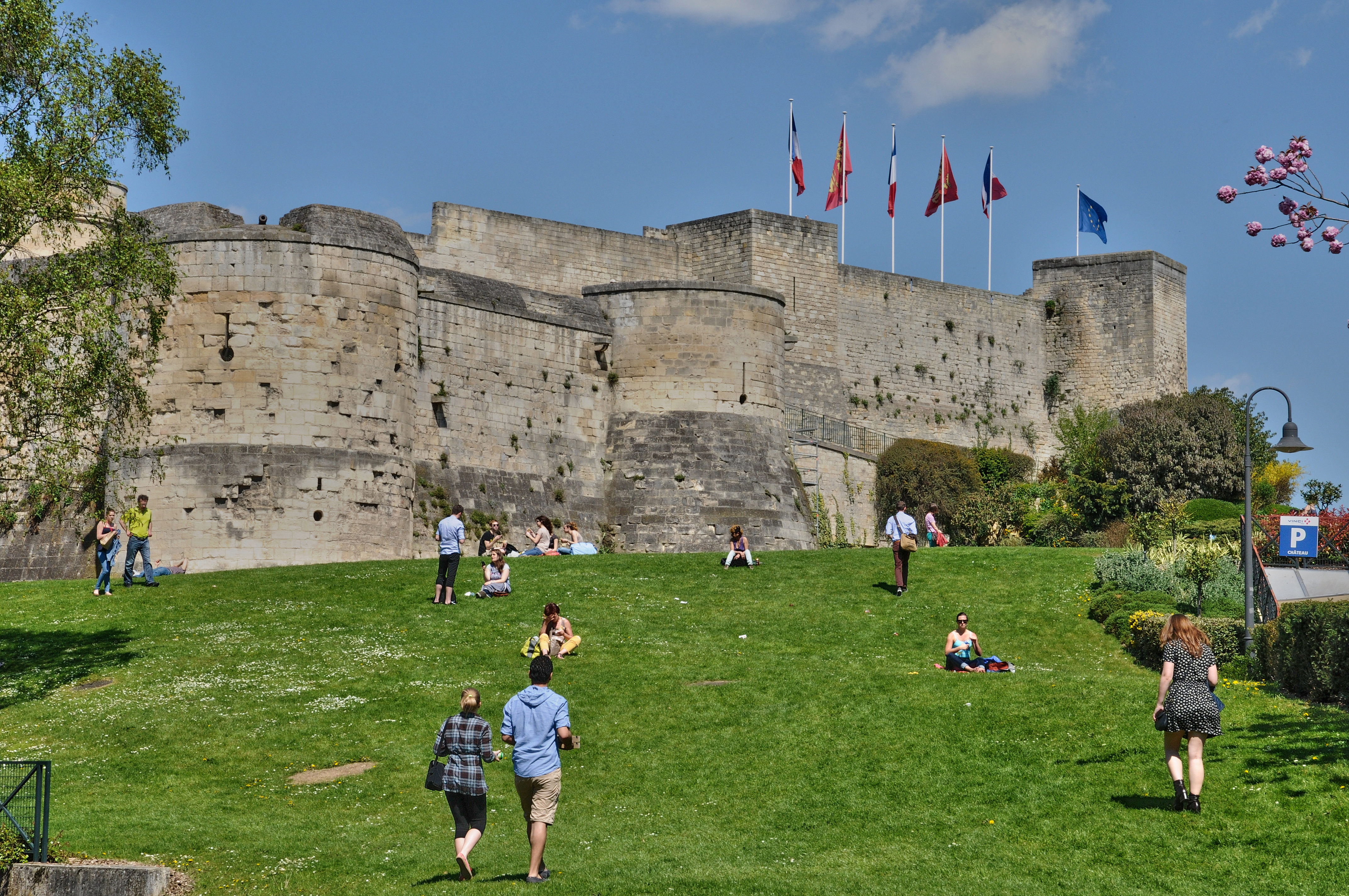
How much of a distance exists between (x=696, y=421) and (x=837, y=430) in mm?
13132

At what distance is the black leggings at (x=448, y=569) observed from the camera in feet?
71.4

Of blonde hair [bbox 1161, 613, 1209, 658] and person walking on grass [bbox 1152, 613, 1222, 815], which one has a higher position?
blonde hair [bbox 1161, 613, 1209, 658]

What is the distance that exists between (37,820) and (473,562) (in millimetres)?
13921

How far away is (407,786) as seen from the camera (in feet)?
46.9

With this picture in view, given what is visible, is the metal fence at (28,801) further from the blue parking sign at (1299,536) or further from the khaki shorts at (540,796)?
the blue parking sign at (1299,536)

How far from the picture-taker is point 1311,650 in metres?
16.0

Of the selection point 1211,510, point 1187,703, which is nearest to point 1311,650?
point 1187,703

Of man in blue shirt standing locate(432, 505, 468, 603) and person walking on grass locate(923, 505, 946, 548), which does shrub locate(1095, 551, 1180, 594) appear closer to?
person walking on grass locate(923, 505, 946, 548)

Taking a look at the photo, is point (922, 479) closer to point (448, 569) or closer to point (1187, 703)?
point (448, 569)

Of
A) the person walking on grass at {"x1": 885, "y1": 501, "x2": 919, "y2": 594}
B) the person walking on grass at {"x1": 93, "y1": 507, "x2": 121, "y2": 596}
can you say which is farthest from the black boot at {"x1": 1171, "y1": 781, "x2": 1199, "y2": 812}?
the person walking on grass at {"x1": 93, "y1": 507, "x2": 121, "y2": 596}

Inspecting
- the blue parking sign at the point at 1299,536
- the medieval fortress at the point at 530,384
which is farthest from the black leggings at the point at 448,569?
the blue parking sign at the point at 1299,536

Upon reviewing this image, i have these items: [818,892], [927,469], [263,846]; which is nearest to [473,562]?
[263,846]

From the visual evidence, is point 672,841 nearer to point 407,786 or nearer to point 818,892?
point 818,892

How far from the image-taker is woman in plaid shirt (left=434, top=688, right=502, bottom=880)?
11.2 m
